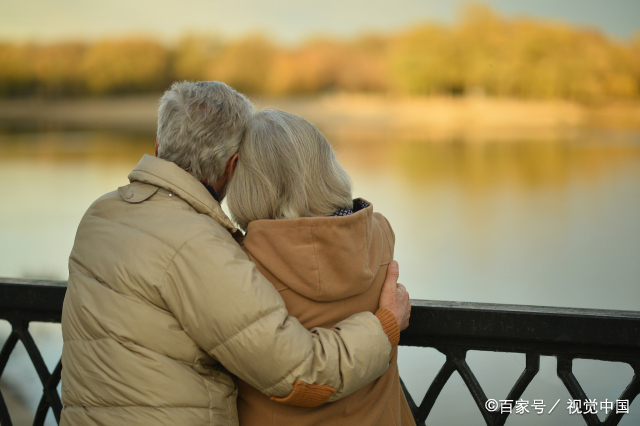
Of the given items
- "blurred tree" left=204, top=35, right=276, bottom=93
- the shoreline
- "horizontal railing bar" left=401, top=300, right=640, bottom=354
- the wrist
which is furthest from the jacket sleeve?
"blurred tree" left=204, top=35, right=276, bottom=93

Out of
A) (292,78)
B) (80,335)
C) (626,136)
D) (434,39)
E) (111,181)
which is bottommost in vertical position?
(111,181)

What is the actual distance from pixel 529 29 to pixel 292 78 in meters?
1.25

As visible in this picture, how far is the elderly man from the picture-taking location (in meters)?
0.93

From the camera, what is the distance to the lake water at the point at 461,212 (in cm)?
256

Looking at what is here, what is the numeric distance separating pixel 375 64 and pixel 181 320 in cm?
224

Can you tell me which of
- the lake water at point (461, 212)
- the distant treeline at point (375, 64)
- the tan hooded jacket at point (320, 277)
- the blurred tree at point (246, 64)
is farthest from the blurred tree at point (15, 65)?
the tan hooded jacket at point (320, 277)

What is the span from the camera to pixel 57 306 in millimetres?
1473

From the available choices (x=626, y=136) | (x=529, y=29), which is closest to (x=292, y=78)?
(x=529, y=29)

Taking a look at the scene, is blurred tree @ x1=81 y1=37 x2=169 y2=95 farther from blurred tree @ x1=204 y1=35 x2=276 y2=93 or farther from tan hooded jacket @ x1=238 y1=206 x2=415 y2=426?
tan hooded jacket @ x1=238 y1=206 x2=415 y2=426

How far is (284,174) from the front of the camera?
1.09 meters

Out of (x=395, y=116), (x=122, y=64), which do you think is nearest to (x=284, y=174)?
(x=395, y=116)

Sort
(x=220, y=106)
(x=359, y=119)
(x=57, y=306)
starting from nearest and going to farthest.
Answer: (x=220, y=106)
(x=57, y=306)
(x=359, y=119)

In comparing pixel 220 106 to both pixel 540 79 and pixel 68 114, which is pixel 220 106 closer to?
pixel 540 79

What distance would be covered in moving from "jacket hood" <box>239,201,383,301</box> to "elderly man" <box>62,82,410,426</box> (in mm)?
60
